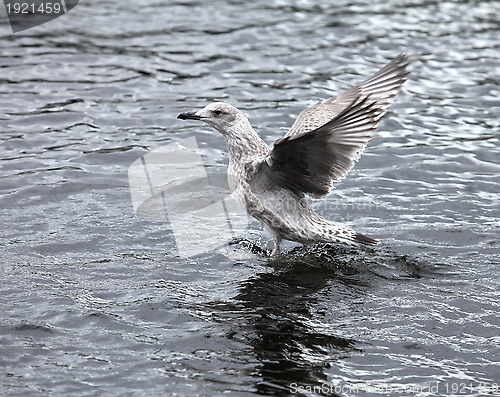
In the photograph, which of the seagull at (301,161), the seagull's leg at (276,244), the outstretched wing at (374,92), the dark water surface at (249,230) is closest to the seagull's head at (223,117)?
the seagull at (301,161)

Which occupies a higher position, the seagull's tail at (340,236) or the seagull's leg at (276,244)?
the seagull's tail at (340,236)

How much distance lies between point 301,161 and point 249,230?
4.86 feet

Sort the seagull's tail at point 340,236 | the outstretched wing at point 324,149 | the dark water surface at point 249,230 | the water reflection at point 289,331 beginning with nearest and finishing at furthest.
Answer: the water reflection at point 289,331
the dark water surface at point 249,230
the outstretched wing at point 324,149
the seagull's tail at point 340,236

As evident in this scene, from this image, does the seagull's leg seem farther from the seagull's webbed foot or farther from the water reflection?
the water reflection

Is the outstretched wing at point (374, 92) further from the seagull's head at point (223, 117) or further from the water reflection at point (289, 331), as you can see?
the water reflection at point (289, 331)

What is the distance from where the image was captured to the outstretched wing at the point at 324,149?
6621mm

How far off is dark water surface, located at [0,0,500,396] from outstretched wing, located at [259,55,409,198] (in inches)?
31.9

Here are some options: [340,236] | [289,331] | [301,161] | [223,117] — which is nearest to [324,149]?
[301,161]

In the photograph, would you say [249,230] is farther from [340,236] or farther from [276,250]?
[340,236]

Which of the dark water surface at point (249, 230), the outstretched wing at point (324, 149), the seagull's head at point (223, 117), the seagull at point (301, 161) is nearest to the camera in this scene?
the dark water surface at point (249, 230)

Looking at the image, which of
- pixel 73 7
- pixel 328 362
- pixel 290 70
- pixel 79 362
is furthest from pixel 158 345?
pixel 73 7

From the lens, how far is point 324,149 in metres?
6.86

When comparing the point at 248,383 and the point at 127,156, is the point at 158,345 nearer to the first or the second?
the point at 248,383

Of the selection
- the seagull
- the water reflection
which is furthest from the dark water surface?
the seagull
